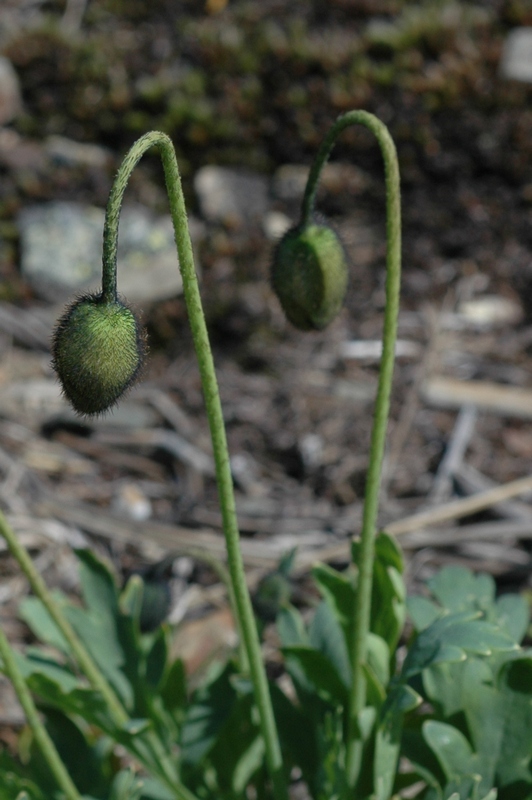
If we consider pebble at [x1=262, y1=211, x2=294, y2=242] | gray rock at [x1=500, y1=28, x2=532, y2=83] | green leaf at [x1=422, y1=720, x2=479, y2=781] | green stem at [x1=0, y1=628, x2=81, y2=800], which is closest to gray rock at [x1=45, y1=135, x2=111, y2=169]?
pebble at [x1=262, y1=211, x2=294, y2=242]

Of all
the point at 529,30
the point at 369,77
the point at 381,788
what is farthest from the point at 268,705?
the point at 529,30

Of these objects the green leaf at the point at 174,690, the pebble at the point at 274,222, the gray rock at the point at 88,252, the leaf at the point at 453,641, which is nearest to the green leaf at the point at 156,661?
the green leaf at the point at 174,690

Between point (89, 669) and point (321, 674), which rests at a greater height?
point (89, 669)

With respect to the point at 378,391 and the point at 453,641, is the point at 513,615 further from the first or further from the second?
the point at 378,391

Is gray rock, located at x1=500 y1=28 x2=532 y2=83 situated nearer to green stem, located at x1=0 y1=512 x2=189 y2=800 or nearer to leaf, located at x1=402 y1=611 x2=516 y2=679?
leaf, located at x1=402 y1=611 x2=516 y2=679

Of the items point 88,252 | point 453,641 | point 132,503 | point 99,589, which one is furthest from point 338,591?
point 88,252

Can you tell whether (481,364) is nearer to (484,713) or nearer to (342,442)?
(342,442)
